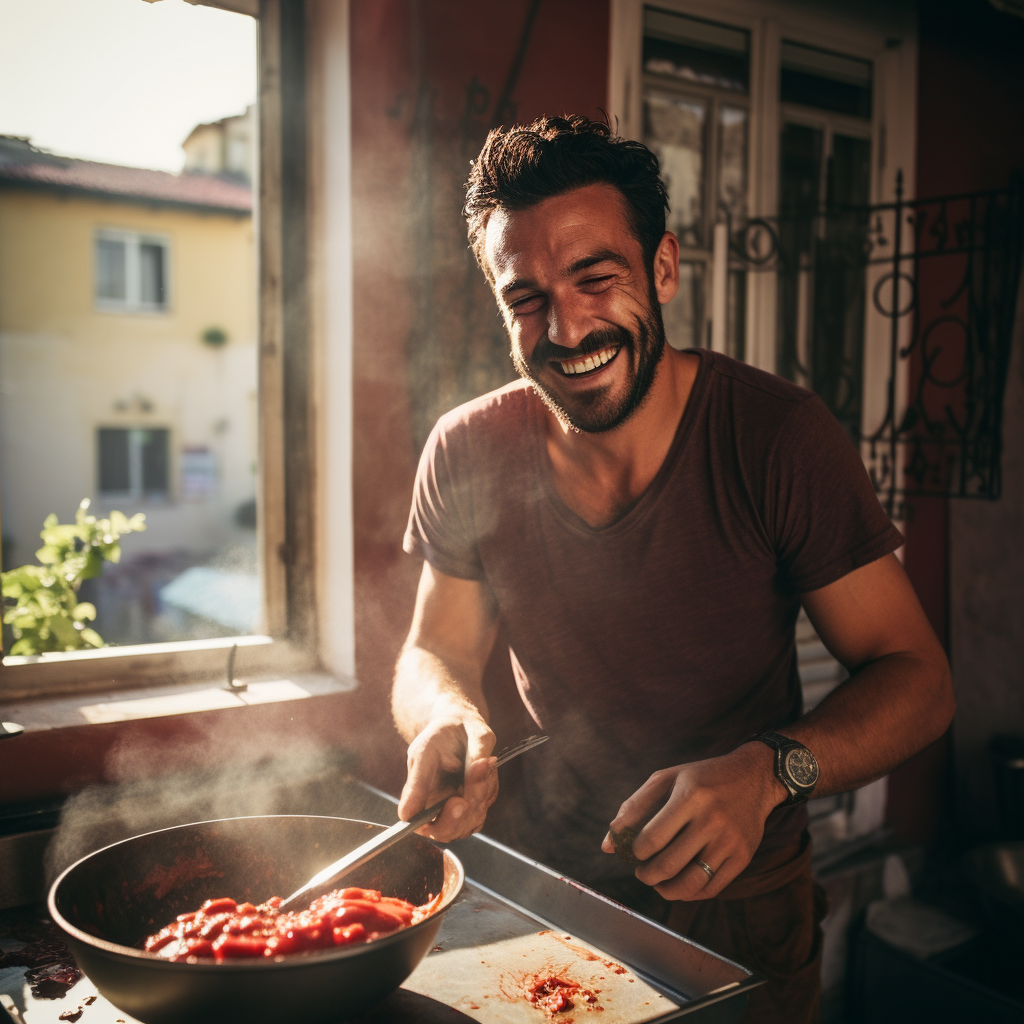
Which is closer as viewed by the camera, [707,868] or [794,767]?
[707,868]

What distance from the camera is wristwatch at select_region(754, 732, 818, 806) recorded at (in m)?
1.35

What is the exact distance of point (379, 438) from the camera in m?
2.29

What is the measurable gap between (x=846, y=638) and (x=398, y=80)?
5.36ft

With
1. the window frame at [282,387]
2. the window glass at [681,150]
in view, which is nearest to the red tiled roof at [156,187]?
the window glass at [681,150]

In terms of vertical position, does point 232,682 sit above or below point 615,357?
below

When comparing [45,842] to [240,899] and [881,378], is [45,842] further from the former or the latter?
[881,378]

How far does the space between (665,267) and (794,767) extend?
3.14 ft

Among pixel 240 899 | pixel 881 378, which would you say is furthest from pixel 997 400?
pixel 240 899

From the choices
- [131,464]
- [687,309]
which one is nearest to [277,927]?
[687,309]

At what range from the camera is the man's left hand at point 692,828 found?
1.21 meters

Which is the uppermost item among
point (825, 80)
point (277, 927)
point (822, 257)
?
point (825, 80)

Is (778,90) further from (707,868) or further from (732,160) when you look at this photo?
(707,868)

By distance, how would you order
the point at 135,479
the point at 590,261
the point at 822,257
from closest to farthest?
the point at 590,261 → the point at 822,257 → the point at 135,479

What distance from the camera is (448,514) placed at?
1908 millimetres
